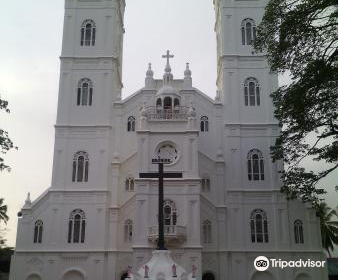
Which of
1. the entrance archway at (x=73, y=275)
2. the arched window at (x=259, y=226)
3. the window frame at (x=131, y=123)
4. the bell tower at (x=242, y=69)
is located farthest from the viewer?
the bell tower at (x=242, y=69)

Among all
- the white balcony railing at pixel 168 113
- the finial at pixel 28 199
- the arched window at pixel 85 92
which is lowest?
the finial at pixel 28 199

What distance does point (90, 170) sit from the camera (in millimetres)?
33906

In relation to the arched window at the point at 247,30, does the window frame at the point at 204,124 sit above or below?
below

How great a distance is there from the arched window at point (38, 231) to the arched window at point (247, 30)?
20495mm

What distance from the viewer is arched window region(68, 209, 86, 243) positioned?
3244 cm

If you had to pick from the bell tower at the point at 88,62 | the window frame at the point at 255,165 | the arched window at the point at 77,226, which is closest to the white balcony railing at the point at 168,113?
the bell tower at the point at 88,62

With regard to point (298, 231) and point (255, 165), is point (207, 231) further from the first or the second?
point (298, 231)

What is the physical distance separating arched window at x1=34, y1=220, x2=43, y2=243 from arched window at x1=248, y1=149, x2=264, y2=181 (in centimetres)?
1513

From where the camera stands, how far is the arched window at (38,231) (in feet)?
107

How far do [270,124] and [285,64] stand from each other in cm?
1839

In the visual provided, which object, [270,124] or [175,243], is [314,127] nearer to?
[175,243]

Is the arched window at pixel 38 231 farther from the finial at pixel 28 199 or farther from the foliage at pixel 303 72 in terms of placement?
the foliage at pixel 303 72

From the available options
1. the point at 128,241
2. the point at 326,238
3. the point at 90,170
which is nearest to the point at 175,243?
the point at 128,241

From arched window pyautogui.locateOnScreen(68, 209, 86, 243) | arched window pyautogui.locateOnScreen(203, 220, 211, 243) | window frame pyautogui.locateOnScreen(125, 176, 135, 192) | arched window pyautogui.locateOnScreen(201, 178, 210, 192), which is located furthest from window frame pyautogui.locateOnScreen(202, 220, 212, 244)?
arched window pyautogui.locateOnScreen(68, 209, 86, 243)
